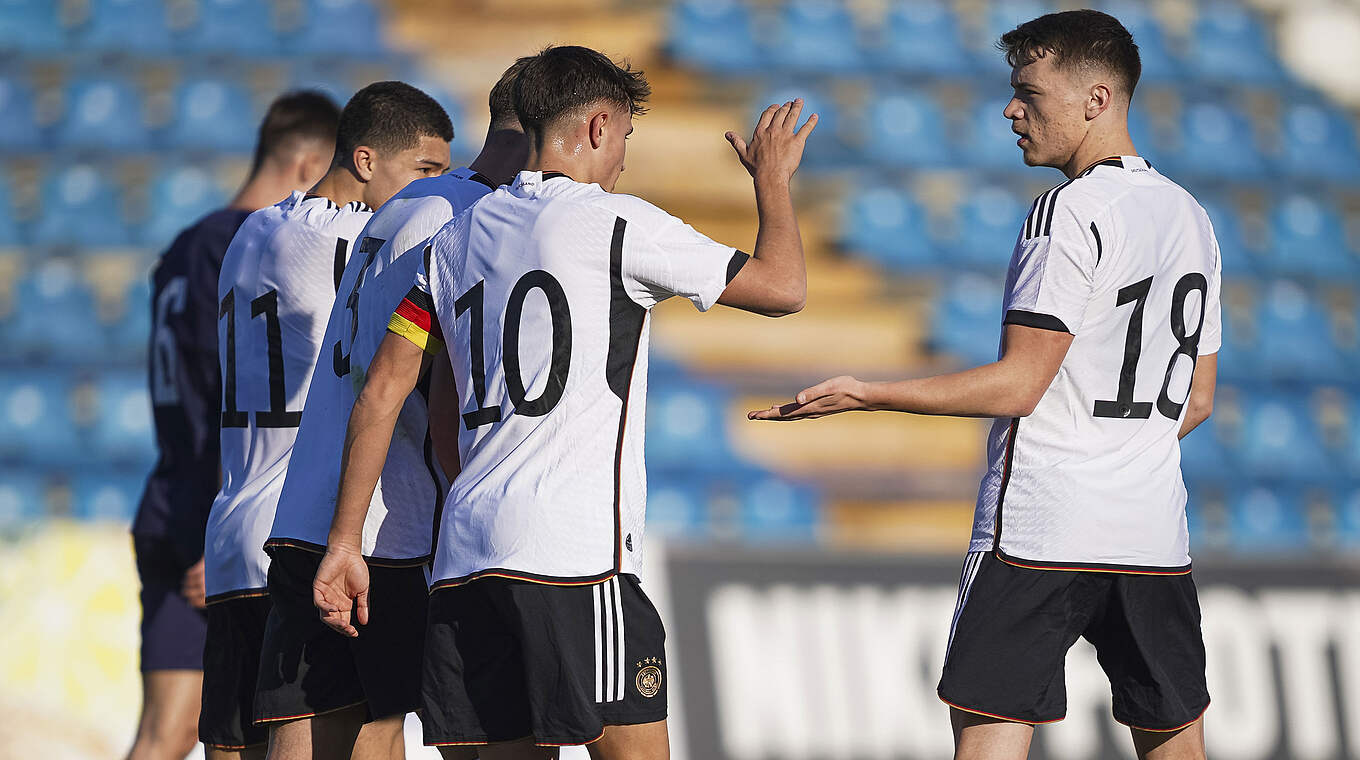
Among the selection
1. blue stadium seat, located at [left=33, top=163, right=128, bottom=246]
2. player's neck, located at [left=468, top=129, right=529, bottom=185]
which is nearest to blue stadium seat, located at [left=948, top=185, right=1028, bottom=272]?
blue stadium seat, located at [left=33, top=163, right=128, bottom=246]

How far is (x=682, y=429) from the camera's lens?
815 centimetres

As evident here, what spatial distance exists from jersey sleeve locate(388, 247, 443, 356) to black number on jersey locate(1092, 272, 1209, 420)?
4.62 feet

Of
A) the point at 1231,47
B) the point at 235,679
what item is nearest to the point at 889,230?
the point at 1231,47

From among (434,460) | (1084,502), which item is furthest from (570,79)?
(1084,502)

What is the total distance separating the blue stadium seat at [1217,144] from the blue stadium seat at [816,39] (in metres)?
2.35

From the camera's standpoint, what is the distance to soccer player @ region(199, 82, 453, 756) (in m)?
3.32

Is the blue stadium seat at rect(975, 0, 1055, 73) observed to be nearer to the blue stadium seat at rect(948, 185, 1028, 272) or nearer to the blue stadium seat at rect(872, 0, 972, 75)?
the blue stadium seat at rect(872, 0, 972, 75)

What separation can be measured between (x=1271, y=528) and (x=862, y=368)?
8.51 feet

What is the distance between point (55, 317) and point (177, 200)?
1.01 m

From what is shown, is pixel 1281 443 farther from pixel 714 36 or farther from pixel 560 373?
pixel 560 373

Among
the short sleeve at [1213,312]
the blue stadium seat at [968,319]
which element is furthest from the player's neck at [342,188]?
the blue stadium seat at [968,319]

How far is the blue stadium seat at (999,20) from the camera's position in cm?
1006

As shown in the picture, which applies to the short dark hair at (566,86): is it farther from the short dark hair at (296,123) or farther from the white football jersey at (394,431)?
the short dark hair at (296,123)

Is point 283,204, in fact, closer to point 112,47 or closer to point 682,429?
point 682,429
